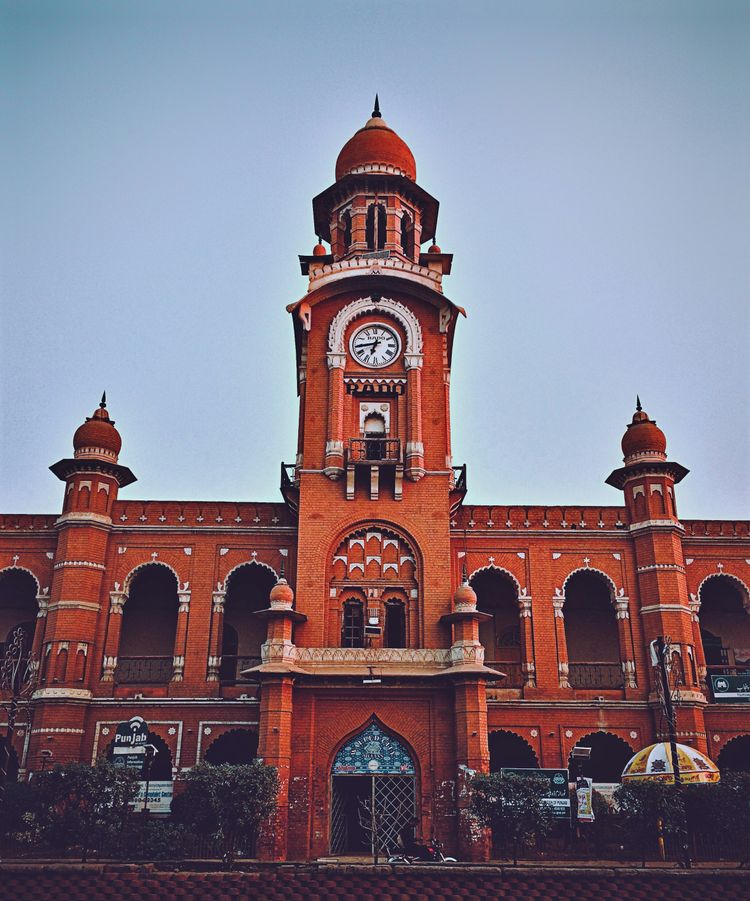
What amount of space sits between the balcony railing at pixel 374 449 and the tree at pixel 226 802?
11379mm

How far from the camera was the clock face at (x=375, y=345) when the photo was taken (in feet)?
107

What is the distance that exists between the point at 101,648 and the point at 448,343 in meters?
16.8

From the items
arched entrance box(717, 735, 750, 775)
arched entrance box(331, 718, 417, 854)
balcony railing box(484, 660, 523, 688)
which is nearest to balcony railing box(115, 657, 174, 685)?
arched entrance box(331, 718, 417, 854)

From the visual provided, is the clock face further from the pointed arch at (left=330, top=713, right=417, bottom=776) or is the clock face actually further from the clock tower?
the pointed arch at (left=330, top=713, right=417, bottom=776)

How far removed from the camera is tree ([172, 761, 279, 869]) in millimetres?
22797

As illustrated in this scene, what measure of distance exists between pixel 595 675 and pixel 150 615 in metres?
16.1

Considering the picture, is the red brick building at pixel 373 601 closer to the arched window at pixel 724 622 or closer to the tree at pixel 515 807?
the arched window at pixel 724 622

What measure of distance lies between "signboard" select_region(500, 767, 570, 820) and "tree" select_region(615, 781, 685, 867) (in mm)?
4102

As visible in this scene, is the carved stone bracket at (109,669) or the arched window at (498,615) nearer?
the carved stone bracket at (109,669)

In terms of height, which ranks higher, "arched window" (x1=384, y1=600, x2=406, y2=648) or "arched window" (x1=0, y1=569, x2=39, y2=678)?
"arched window" (x1=0, y1=569, x2=39, y2=678)

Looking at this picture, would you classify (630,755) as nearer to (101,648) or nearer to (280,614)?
(280,614)

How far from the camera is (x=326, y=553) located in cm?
2939

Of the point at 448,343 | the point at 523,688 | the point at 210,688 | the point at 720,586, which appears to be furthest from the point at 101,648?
the point at 720,586

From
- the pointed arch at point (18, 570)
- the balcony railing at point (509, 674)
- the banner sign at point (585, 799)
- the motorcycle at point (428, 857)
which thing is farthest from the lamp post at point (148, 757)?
the banner sign at point (585, 799)
